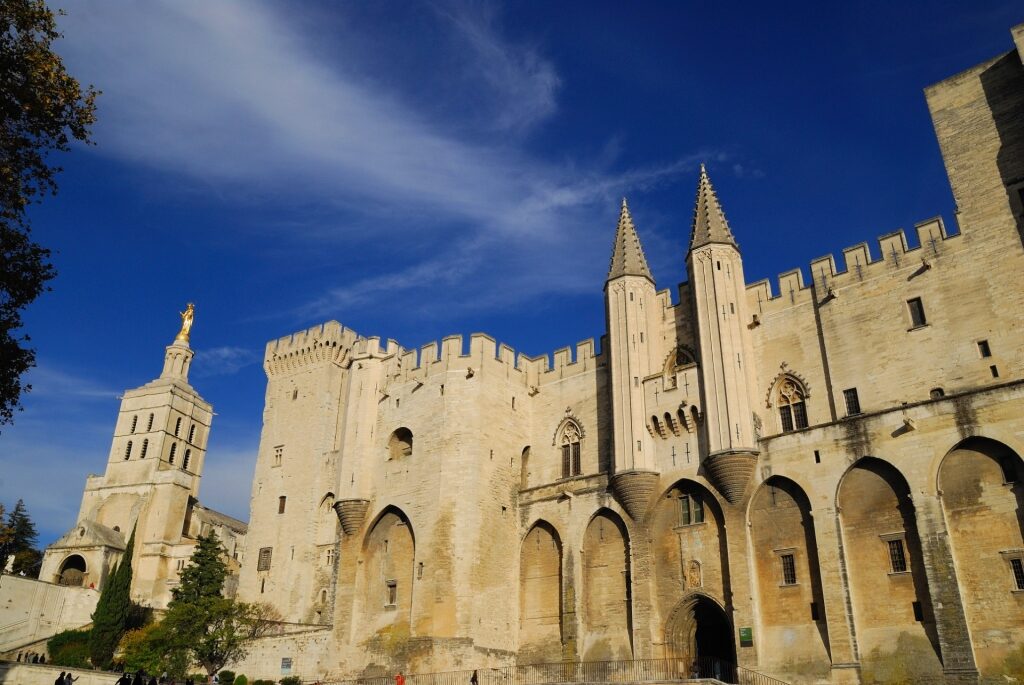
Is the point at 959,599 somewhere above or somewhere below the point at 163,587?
below

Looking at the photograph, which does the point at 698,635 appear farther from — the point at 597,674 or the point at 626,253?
the point at 626,253

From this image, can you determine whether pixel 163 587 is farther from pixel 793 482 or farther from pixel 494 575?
pixel 793 482

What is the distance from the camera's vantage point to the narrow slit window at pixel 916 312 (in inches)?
997

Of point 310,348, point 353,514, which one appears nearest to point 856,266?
point 353,514

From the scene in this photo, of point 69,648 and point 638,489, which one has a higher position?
point 638,489

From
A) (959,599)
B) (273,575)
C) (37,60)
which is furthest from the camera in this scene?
(273,575)

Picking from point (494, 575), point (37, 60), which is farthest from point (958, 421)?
point (37, 60)

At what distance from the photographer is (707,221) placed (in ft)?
100.0

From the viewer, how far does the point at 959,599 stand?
69.2 feet

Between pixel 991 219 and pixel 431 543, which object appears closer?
pixel 991 219

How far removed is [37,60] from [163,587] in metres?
41.7

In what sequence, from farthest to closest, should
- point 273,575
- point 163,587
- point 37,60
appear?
point 163,587
point 273,575
point 37,60

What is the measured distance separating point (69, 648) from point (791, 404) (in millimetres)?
34773

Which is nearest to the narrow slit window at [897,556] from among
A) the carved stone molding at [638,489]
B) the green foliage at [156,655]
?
the carved stone molding at [638,489]
